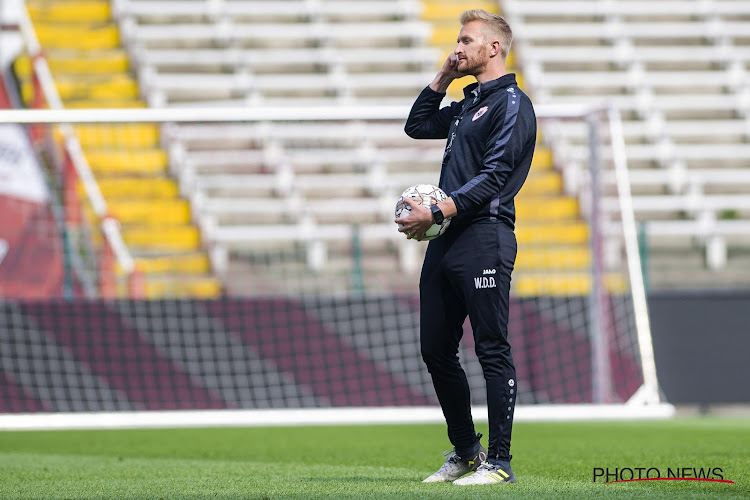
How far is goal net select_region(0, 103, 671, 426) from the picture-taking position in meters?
8.21

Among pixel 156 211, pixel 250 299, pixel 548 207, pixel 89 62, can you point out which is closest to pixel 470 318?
pixel 250 299

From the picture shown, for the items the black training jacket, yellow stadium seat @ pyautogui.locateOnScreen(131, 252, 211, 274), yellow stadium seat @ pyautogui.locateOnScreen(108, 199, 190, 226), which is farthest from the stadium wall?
the black training jacket

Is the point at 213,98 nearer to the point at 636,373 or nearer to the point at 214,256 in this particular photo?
the point at 214,256

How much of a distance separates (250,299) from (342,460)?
352cm

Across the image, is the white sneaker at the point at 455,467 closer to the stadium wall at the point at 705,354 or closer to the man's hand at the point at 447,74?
the man's hand at the point at 447,74

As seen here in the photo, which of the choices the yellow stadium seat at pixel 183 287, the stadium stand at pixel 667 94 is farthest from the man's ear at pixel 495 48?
the stadium stand at pixel 667 94

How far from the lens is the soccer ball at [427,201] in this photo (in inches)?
167

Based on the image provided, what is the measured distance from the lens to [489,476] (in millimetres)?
4227

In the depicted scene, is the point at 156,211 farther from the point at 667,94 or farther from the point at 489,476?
the point at 489,476

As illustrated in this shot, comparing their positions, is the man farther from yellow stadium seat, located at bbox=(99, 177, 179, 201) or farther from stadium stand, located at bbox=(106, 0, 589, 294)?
yellow stadium seat, located at bbox=(99, 177, 179, 201)

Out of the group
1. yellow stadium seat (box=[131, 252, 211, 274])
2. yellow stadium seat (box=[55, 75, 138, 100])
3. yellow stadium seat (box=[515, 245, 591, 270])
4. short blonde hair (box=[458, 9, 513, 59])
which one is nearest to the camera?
short blonde hair (box=[458, 9, 513, 59])

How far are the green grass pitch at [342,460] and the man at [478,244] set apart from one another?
23 cm

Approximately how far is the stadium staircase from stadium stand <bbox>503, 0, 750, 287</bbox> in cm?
450

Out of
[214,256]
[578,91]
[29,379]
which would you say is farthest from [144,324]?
[578,91]
